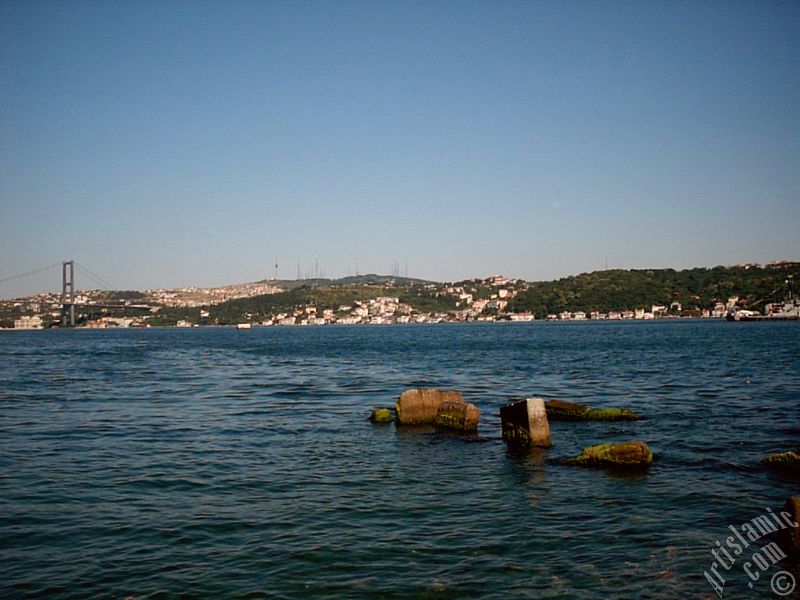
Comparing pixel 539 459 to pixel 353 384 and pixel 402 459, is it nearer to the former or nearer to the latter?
pixel 402 459

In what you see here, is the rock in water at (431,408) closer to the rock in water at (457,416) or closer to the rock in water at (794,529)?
the rock in water at (457,416)

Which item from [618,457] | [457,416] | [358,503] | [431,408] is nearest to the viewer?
[358,503]

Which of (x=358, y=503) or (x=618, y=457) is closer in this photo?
(x=358, y=503)

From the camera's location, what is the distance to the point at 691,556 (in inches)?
380

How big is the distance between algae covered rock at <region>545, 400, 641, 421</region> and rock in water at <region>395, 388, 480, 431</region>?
304 cm

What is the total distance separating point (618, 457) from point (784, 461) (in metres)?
3.57

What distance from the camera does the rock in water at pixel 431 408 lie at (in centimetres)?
2141

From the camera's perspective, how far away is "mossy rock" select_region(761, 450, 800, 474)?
47.8 feet

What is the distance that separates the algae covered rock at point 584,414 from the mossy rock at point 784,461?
7.20 metres

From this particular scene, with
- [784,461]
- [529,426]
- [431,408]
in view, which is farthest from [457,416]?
[784,461]

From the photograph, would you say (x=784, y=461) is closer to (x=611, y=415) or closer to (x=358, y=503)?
(x=611, y=415)

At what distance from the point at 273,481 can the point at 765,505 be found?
9.71 metres

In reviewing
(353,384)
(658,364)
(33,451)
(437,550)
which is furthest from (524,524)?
(658,364)

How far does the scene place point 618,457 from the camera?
1541 cm
